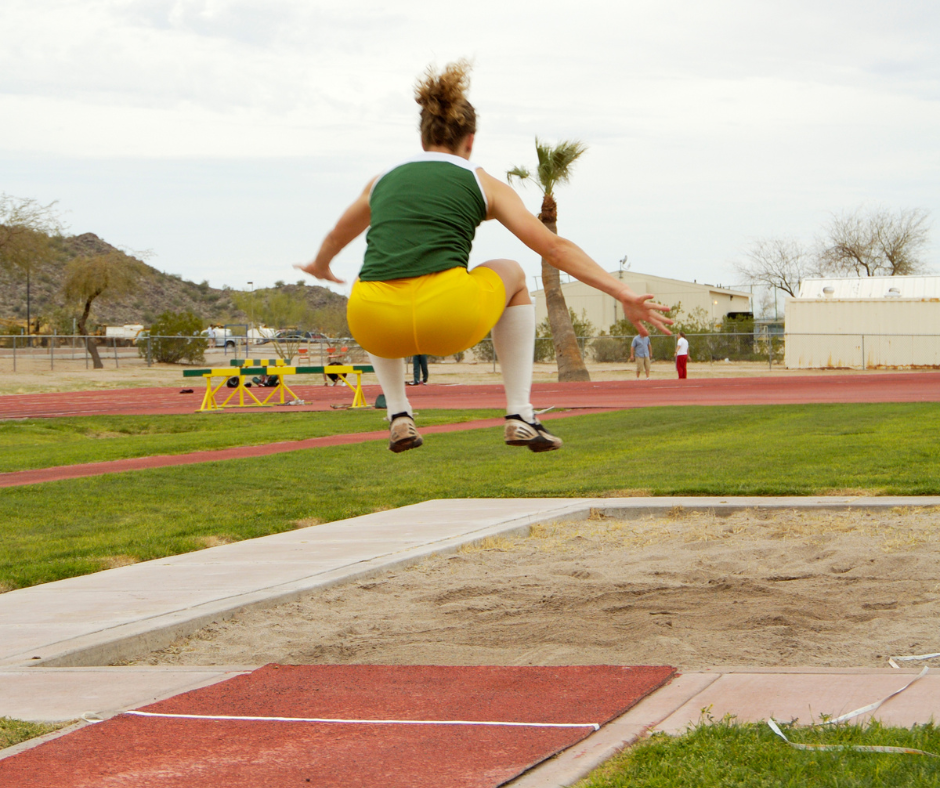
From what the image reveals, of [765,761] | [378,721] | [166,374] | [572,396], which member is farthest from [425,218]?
[166,374]

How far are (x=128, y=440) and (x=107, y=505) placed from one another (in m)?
7.00

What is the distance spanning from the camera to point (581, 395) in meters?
26.7

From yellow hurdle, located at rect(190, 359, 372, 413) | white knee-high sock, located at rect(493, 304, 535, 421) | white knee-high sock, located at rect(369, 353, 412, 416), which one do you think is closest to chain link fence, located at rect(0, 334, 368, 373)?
yellow hurdle, located at rect(190, 359, 372, 413)

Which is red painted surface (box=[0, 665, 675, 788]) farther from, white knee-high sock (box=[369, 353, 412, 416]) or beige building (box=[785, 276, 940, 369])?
beige building (box=[785, 276, 940, 369])

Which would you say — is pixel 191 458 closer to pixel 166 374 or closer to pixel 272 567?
pixel 272 567

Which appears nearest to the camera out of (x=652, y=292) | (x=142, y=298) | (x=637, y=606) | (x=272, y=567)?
(x=637, y=606)

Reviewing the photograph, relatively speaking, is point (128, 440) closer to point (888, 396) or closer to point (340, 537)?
point (340, 537)

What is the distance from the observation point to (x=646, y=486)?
1079cm

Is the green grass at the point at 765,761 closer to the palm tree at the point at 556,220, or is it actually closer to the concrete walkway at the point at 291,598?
the concrete walkway at the point at 291,598

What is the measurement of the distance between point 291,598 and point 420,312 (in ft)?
9.54

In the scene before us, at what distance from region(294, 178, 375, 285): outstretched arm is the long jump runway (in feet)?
57.0

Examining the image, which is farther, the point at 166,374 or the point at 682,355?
the point at 166,374

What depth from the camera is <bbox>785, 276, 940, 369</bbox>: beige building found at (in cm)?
3841

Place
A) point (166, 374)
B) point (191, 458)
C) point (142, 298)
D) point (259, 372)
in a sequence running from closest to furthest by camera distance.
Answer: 1. point (191, 458)
2. point (259, 372)
3. point (166, 374)
4. point (142, 298)
